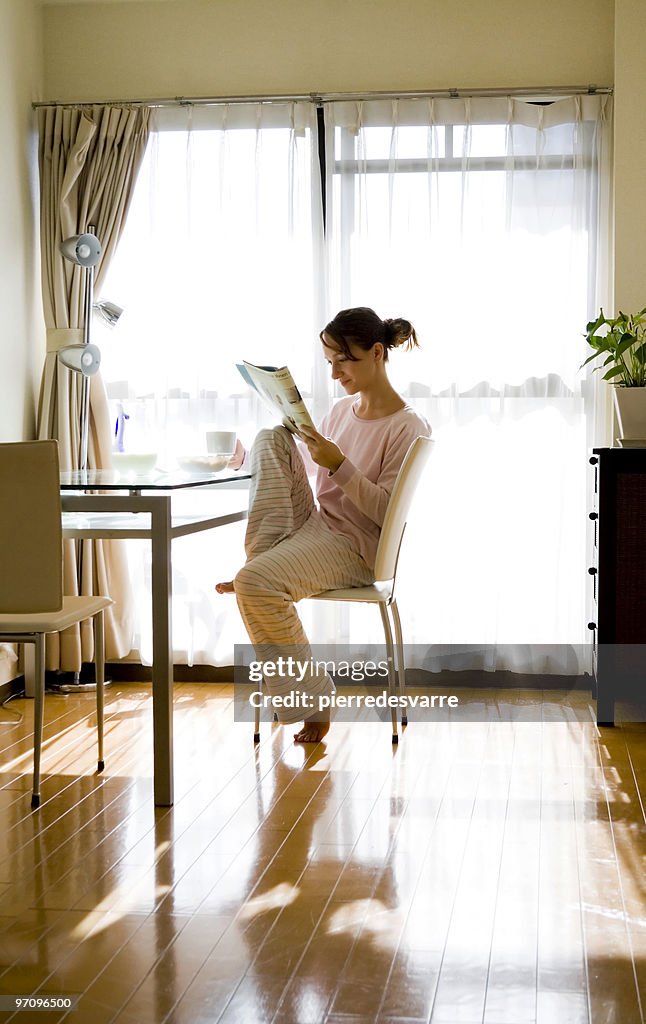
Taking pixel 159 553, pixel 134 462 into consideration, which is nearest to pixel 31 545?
pixel 159 553

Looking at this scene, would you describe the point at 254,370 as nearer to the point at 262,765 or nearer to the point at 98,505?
the point at 98,505

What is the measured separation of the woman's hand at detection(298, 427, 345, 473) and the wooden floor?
88 cm

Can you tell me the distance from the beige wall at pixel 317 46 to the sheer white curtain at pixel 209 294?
0.17 meters

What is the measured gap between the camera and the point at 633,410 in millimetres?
3520

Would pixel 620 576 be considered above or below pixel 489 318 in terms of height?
below

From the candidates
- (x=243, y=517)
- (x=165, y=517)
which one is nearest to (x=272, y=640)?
(x=243, y=517)

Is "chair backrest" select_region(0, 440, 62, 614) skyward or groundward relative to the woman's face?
groundward

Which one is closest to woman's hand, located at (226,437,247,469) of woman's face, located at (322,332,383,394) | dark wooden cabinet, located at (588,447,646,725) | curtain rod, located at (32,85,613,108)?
woman's face, located at (322,332,383,394)

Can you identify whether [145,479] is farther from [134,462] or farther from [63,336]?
[63,336]

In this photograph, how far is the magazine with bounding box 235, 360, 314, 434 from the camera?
3012mm

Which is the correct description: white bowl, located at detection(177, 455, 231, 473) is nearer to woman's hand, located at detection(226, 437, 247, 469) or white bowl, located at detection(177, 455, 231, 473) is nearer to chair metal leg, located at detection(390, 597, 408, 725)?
woman's hand, located at detection(226, 437, 247, 469)

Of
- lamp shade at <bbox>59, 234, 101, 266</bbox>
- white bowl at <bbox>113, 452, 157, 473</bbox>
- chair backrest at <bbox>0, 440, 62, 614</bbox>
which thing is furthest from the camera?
lamp shade at <bbox>59, 234, 101, 266</bbox>

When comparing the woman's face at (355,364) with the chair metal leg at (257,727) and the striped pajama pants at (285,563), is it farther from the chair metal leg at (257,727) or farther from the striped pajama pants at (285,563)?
the chair metal leg at (257,727)

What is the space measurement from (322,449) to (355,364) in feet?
1.39
